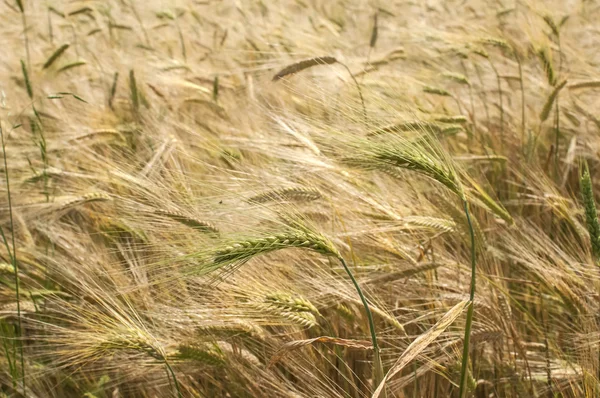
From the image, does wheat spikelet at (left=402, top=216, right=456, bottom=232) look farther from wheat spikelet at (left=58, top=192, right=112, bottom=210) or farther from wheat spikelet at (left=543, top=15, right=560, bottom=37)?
wheat spikelet at (left=543, top=15, right=560, bottom=37)

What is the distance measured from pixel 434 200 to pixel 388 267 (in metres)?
0.35

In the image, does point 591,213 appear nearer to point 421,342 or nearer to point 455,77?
point 421,342

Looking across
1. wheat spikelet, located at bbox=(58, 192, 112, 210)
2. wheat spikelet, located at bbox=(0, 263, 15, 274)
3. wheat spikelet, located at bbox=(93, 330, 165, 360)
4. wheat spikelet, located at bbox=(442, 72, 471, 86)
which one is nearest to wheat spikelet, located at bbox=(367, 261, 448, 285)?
wheat spikelet, located at bbox=(93, 330, 165, 360)

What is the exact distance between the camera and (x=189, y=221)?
1302 millimetres

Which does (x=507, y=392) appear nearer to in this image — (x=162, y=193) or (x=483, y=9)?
(x=162, y=193)

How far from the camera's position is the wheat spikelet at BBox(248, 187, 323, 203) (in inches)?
48.1

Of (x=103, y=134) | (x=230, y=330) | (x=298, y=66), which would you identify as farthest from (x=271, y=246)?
(x=103, y=134)

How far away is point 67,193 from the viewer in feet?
6.02

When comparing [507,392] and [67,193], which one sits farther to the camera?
[67,193]

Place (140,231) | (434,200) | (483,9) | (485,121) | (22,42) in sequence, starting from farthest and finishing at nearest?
(483,9), (22,42), (485,121), (434,200), (140,231)

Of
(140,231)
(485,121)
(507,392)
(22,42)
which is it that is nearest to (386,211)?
(507,392)

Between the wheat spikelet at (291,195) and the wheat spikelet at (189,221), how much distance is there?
125mm

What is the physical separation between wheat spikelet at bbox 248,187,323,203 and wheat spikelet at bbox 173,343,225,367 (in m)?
0.28

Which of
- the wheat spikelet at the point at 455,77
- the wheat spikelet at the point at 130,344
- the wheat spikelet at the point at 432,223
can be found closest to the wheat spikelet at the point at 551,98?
the wheat spikelet at the point at 455,77
